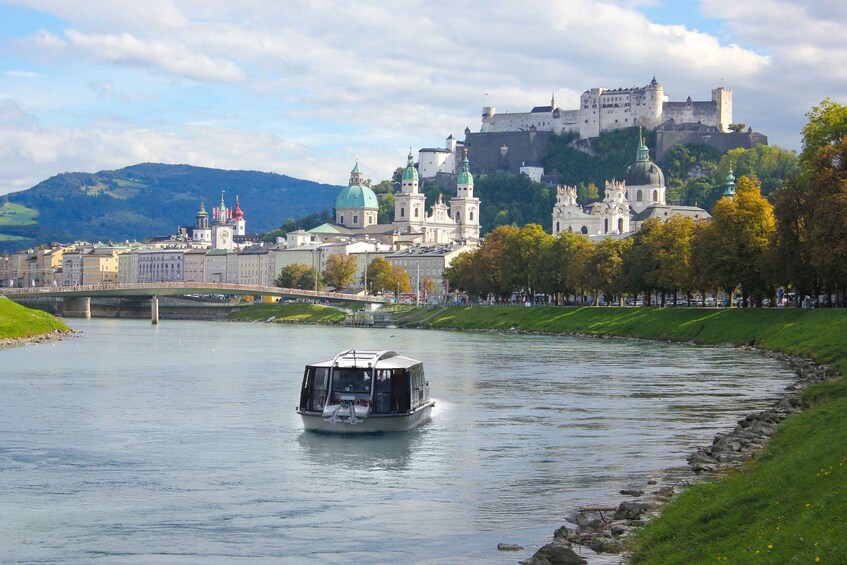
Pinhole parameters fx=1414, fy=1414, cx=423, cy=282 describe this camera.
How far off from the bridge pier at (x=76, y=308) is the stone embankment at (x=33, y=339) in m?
52.9

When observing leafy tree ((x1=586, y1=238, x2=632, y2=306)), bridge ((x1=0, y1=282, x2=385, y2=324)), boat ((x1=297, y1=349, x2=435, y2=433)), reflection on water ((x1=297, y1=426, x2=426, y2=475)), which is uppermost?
leafy tree ((x1=586, y1=238, x2=632, y2=306))

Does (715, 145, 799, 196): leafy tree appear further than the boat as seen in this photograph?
Yes

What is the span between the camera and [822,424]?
27000mm

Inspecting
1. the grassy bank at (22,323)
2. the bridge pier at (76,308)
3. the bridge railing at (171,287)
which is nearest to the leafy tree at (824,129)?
the grassy bank at (22,323)

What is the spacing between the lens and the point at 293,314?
13538 cm

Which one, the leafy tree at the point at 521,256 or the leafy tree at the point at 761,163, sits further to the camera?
the leafy tree at the point at 761,163

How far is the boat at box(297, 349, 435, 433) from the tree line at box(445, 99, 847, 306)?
25888 mm

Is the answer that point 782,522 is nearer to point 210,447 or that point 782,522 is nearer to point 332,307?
point 210,447

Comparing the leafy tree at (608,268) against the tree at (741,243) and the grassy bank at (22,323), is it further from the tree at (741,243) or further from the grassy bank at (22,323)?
the grassy bank at (22,323)

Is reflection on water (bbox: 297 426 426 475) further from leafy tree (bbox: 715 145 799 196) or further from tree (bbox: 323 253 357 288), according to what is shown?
leafy tree (bbox: 715 145 799 196)

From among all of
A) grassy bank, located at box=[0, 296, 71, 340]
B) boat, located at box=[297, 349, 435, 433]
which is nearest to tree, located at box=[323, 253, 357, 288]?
grassy bank, located at box=[0, 296, 71, 340]

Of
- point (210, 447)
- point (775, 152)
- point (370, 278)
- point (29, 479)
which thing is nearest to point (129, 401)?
point (210, 447)

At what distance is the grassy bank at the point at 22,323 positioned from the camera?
7784cm

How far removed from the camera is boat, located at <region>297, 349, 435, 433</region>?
3412 centimetres
